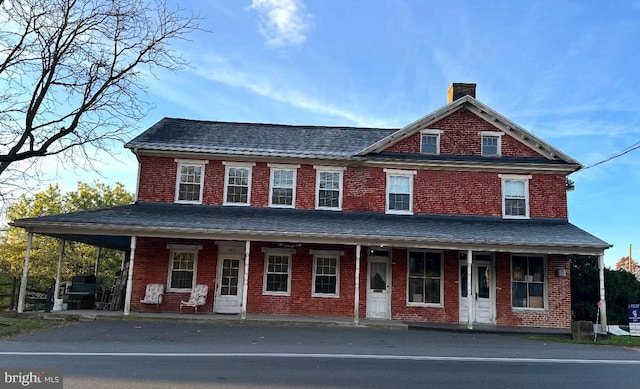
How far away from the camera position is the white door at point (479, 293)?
16.5m

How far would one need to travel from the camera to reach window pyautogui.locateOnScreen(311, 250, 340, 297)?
16.6 m

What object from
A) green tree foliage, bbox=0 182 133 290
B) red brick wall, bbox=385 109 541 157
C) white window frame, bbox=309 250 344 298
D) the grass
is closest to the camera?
the grass

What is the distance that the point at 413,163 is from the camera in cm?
1761

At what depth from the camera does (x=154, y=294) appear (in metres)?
16.1

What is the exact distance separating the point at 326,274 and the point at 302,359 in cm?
805

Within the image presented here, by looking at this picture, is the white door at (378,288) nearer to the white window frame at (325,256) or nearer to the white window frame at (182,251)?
the white window frame at (325,256)

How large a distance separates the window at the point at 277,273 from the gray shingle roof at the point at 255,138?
3.88 meters

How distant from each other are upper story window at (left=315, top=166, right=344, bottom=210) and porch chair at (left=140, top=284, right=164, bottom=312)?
630 cm

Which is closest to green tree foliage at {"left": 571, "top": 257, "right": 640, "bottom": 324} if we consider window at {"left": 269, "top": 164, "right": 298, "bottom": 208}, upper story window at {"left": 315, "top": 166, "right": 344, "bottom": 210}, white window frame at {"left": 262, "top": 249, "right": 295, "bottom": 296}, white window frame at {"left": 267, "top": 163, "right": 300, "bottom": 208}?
upper story window at {"left": 315, "top": 166, "right": 344, "bottom": 210}

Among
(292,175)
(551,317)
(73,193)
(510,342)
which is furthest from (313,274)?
(73,193)

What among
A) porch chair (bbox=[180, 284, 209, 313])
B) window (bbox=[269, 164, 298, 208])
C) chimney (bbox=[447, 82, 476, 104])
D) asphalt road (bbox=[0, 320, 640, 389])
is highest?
chimney (bbox=[447, 82, 476, 104])

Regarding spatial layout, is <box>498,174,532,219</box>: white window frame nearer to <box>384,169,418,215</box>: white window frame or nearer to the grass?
<box>384,169,418,215</box>: white window frame

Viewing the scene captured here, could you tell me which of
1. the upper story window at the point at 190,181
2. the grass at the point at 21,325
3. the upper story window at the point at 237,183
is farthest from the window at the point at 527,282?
the grass at the point at 21,325

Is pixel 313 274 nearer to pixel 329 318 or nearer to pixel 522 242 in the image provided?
pixel 329 318
